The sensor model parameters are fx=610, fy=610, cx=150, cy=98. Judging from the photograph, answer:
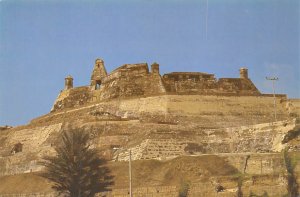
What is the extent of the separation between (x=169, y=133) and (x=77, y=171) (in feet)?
42.8

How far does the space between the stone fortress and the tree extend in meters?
2.81

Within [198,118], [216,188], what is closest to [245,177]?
[216,188]

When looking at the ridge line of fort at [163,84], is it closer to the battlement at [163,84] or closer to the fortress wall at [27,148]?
the battlement at [163,84]

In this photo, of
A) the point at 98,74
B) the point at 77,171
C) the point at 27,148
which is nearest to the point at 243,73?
the point at 98,74

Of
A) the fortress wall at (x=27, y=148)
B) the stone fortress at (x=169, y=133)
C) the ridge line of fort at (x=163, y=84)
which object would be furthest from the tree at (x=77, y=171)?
the ridge line of fort at (x=163, y=84)

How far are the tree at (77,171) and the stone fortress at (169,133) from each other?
2811 millimetres

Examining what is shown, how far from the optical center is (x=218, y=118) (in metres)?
48.5

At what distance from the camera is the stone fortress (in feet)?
110

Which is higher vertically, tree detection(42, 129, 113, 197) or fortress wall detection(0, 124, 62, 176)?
fortress wall detection(0, 124, 62, 176)

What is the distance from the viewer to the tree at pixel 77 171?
2900 centimetres

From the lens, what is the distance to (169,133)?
135 ft

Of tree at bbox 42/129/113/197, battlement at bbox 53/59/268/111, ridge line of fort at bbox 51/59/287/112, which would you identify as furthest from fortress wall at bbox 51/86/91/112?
tree at bbox 42/129/113/197

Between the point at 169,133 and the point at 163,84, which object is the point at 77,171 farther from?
the point at 163,84

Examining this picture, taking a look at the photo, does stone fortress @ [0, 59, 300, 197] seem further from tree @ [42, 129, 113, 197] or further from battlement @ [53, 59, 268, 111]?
tree @ [42, 129, 113, 197]
